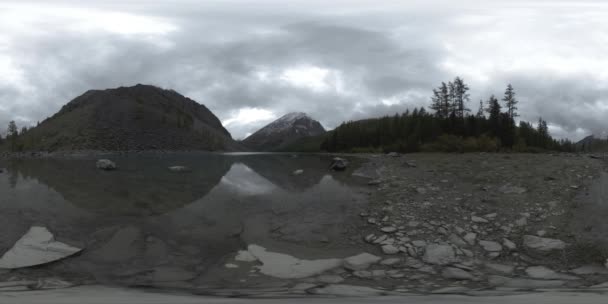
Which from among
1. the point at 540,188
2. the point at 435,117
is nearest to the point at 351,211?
the point at 540,188

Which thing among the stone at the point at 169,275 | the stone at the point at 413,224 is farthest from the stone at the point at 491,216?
the stone at the point at 169,275

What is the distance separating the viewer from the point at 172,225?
8.90 meters

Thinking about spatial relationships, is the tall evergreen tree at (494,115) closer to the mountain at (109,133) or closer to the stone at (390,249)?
the stone at (390,249)

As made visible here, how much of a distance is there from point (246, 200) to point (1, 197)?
A: 8690 mm

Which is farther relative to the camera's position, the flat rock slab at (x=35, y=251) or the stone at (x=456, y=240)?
the stone at (x=456, y=240)

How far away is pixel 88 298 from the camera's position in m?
4.84

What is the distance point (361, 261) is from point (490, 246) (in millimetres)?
2979

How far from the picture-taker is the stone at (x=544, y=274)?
5703 millimetres

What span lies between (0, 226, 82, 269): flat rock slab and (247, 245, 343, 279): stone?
402cm

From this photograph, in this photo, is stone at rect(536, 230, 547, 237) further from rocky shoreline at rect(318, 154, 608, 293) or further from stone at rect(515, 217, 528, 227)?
stone at rect(515, 217, 528, 227)

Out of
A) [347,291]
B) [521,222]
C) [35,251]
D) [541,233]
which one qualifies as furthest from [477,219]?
[35,251]

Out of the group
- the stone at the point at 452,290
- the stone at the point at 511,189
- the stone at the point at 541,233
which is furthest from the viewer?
the stone at the point at 511,189

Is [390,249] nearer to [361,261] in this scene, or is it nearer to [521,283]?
[361,261]

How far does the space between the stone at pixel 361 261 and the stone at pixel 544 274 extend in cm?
277
